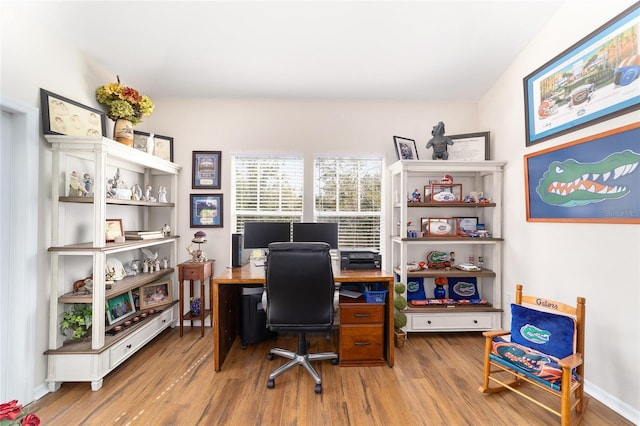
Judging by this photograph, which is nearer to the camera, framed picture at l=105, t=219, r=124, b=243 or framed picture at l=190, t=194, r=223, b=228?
framed picture at l=105, t=219, r=124, b=243

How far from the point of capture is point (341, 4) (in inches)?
84.0

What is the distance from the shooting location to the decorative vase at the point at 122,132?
7.97 feet

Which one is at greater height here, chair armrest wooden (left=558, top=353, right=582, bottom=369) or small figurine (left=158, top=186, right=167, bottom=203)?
small figurine (left=158, top=186, right=167, bottom=203)

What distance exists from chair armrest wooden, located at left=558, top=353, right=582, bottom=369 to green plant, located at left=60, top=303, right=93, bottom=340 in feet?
11.0

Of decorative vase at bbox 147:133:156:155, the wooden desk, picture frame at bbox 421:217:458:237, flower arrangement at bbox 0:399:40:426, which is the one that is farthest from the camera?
picture frame at bbox 421:217:458:237

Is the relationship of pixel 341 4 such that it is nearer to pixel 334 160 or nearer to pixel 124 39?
pixel 334 160

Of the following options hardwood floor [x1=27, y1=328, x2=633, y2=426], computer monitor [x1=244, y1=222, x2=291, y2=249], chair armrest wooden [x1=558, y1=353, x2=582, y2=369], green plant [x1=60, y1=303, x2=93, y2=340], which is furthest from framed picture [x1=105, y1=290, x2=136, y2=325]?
chair armrest wooden [x1=558, y1=353, x2=582, y2=369]

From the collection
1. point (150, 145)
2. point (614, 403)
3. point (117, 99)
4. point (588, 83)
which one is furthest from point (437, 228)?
point (117, 99)

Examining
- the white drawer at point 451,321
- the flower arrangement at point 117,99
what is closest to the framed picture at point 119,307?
the flower arrangement at point 117,99

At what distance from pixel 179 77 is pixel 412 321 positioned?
3608 millimetres

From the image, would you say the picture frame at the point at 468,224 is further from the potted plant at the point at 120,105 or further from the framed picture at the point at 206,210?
the potted plant at the point at 120,105

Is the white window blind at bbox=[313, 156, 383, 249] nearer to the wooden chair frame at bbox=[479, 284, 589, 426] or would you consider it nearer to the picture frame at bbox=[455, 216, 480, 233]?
the picture frame at bbox=[455, 216, 480, 233]

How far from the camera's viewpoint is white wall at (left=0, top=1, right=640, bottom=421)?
1812 millimetres

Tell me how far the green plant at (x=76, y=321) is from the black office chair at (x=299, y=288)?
1.47m
